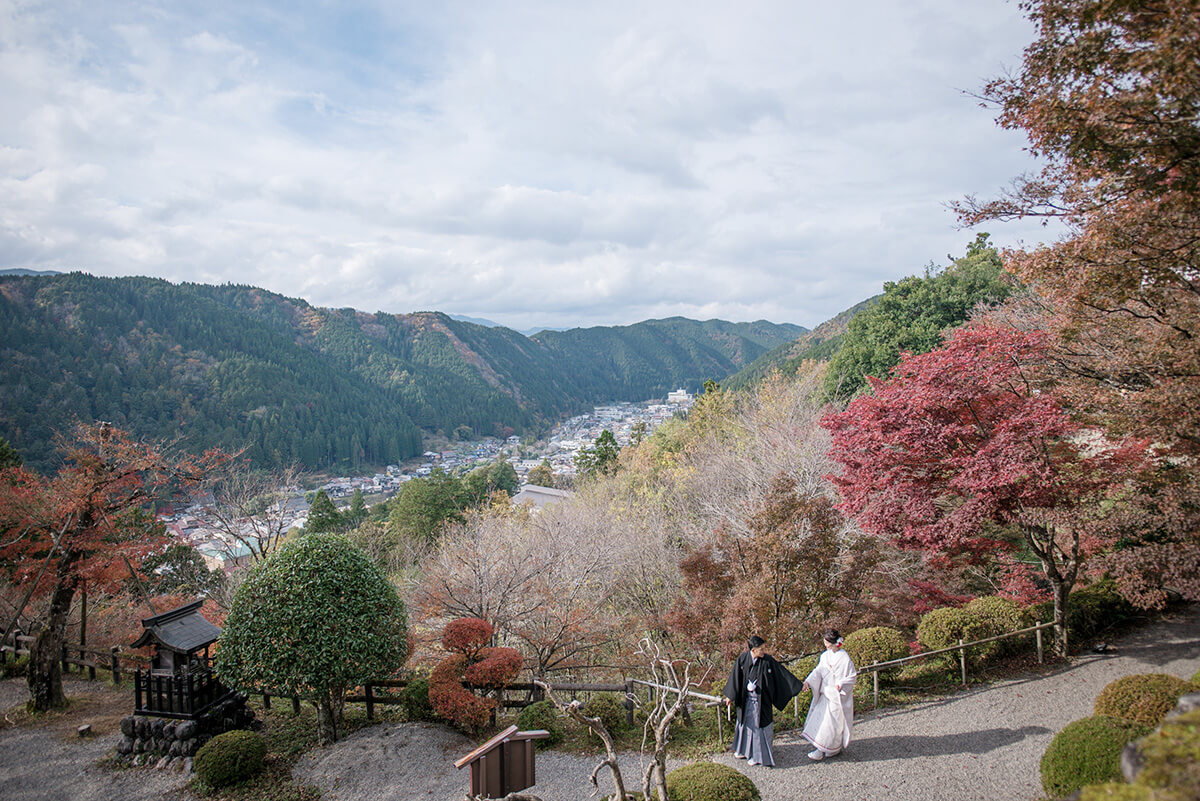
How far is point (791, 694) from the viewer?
5273 mm

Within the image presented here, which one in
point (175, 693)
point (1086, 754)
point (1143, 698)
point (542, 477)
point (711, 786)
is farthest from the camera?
point (542, 477)

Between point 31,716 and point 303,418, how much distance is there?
69797mm

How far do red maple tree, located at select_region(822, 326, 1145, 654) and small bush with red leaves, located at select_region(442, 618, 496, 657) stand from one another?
221 inches

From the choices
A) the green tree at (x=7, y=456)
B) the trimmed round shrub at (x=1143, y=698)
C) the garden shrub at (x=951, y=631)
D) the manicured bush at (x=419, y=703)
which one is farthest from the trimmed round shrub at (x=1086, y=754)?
the green tree at (x=7, y=456)

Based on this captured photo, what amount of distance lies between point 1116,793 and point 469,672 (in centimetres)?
699

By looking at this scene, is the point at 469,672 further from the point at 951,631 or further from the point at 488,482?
the point at 488,482

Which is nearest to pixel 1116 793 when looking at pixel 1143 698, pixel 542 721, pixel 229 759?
pixel 1143 698

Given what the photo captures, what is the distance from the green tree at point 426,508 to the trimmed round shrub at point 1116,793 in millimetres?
22816

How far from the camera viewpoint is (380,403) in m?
89.6

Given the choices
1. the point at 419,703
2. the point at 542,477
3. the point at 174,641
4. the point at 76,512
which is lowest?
the point at 419,703

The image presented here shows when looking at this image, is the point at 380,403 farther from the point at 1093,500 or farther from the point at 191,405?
the point at 1093,500

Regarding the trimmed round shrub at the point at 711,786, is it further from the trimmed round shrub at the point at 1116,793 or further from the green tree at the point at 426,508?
A: the green tree at the point at 426,508

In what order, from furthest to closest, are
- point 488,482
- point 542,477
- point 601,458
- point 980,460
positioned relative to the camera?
1. point 542,477
2. point 488,482
3. point 601,458
4. point 980,460

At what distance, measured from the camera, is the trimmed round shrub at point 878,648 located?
21.3 feet
